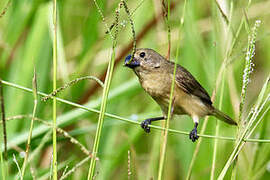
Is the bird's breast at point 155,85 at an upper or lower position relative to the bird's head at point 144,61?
lower

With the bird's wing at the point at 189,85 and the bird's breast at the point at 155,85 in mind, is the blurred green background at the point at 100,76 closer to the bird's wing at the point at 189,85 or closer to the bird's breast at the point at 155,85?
the bird's wing at the point at 189,85

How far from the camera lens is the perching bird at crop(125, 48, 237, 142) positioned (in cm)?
293

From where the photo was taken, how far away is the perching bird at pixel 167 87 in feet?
9.62

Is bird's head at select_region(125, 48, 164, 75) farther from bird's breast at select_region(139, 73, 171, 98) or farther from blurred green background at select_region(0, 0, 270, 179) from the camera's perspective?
blurred green background at select_region(0, 0, 270, 179)

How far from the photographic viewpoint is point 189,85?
3248 mm

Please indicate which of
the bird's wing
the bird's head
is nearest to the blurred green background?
the bird's wing

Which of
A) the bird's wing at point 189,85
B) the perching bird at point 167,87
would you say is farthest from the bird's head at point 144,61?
the bird's wing at point 189,85

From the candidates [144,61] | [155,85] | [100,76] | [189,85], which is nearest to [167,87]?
[155,85]

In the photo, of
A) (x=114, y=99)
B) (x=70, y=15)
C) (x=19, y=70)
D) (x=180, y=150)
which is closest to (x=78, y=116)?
(x=114, y=99)

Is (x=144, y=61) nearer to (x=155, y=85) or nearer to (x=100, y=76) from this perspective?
(x=155, y=85)

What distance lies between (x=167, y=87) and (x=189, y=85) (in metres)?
0.35

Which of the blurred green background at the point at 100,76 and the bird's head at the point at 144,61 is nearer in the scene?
the bird's head at the point at 144,61

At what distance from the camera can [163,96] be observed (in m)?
2.93

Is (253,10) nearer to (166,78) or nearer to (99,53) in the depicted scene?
(99,53)
